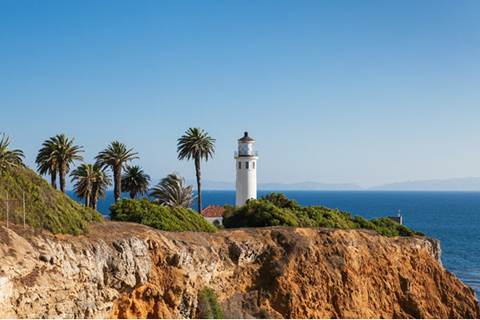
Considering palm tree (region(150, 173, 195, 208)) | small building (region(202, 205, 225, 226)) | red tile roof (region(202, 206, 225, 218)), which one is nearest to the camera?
palm tree (region(150, 173, 195, 208))

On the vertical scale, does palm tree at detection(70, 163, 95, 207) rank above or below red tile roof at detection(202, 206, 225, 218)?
above

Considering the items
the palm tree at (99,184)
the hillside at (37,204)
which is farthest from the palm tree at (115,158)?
the hillside at (37,204)

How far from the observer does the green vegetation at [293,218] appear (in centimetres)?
3862

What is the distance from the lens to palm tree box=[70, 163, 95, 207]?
4612 cm

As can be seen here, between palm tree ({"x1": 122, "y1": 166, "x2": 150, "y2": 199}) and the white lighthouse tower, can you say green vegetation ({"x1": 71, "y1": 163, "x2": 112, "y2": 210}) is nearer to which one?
palm tree ({"x1": 122, "y1": 166, "x2": 150, "y2": 199})

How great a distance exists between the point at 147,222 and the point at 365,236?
639 inches

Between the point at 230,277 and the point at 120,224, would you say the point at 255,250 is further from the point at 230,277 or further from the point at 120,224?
the point at 120,224

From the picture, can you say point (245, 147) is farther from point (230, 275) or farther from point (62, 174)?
point (230, 275)

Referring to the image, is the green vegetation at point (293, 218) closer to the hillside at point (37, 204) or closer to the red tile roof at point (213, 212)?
the red tile roof at point (213, 212)

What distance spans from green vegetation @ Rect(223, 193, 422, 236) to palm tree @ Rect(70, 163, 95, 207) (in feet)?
39.5

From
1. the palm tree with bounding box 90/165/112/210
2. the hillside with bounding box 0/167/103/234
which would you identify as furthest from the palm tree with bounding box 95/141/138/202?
the hillside with bounding box 0/167/103/234

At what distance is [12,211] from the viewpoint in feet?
71.9

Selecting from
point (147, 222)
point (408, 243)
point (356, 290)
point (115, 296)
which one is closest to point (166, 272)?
point (115, 296)

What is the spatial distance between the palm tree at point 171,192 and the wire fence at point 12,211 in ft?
89.1
